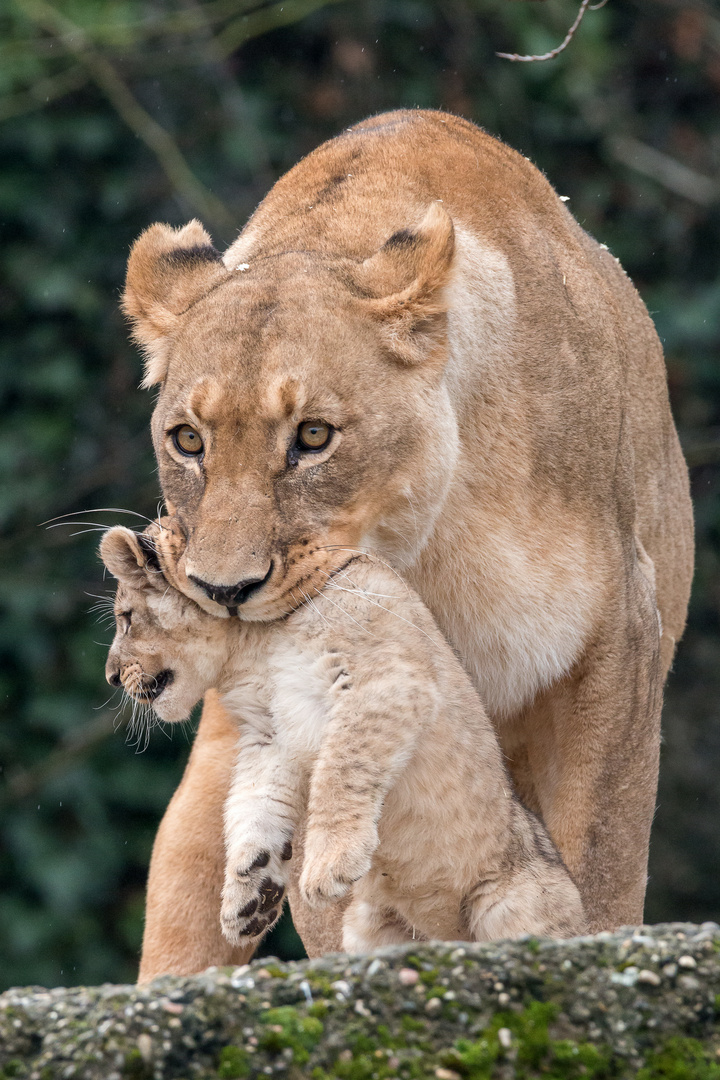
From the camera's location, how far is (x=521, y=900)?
2.86 m

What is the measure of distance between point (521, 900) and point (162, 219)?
4.19 meters

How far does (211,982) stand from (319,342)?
4.13 feet

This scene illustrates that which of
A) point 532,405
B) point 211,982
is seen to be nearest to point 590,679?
point 532,405

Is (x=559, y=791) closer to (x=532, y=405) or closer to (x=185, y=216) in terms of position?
(x=532, y=405)

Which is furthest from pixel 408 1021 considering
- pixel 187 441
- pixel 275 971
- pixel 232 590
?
pixel 187 441

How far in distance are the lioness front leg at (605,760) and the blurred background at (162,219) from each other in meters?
2.37

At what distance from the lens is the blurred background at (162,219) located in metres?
5.92

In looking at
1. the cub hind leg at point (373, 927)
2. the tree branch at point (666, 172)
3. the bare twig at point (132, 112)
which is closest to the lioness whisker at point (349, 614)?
the cub hind leg at point (373, 927)

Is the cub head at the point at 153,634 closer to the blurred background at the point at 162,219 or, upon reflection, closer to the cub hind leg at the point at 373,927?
the cub hind leg at the point at 373,927

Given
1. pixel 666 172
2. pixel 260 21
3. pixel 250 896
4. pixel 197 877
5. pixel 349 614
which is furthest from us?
pixel 666 172

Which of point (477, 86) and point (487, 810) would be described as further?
point (477, 86)

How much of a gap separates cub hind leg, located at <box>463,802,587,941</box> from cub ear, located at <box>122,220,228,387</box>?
1.17m

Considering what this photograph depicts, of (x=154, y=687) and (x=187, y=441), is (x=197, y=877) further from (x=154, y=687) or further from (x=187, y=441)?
(x=187, y=441)

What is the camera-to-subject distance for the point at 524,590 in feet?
11.0
